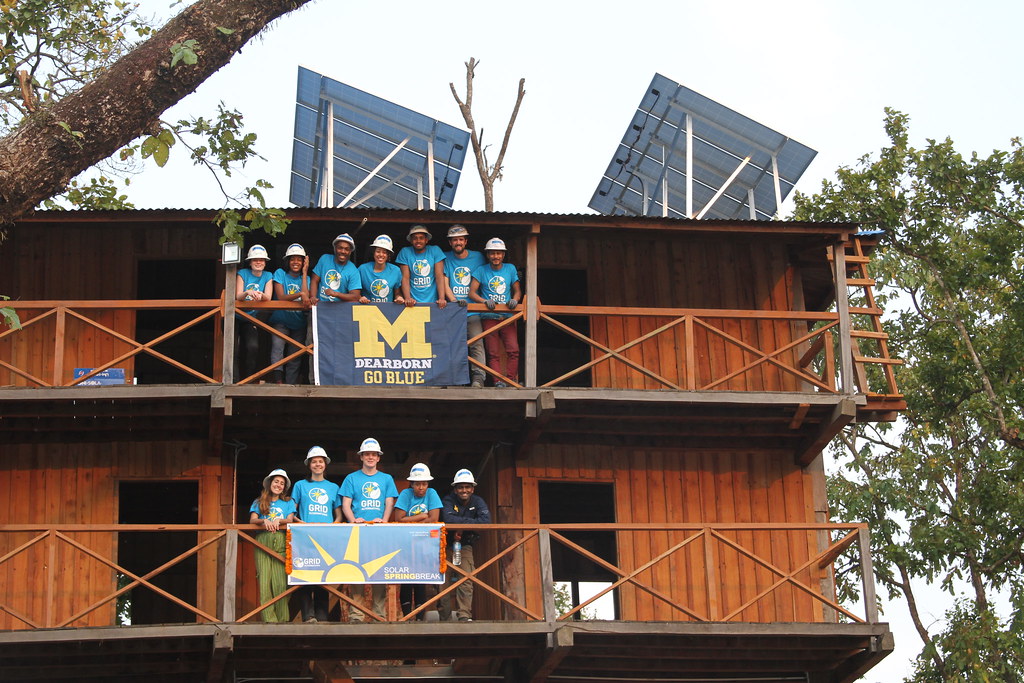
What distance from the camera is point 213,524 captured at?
60.7ft

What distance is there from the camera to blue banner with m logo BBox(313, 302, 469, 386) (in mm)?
18625

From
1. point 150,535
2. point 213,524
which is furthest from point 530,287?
point 150,535

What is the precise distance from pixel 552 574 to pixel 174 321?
7442mm

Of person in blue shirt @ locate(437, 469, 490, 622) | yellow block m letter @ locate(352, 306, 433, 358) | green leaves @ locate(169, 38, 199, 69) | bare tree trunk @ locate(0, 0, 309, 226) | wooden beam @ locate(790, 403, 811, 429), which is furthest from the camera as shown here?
wooden beam @ locate(790, 403, 811, 429)

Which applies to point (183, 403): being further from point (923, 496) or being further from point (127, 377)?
point (923, 496)

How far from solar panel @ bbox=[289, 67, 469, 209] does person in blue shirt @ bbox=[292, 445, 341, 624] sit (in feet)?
24.9

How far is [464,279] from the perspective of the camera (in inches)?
765

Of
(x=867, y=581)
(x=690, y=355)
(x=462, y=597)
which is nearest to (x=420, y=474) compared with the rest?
(x=462, y=597)

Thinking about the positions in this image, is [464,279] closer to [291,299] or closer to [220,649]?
[291,299]

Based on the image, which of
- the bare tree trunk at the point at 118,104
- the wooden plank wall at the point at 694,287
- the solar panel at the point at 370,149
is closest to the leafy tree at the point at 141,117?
the bare tree trunk at the point at 118,104

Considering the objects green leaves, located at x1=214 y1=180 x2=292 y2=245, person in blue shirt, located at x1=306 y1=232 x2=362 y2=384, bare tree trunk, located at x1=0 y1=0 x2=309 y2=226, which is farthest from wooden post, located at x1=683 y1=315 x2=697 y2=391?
bare tree trunk, located at x1=0 y1=0 x2=309 y2=226

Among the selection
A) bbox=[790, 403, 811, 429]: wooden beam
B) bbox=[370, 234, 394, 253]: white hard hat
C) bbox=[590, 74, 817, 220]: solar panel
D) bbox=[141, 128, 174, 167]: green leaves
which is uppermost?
bbox=[590, 74, 817, 220]: solar panel

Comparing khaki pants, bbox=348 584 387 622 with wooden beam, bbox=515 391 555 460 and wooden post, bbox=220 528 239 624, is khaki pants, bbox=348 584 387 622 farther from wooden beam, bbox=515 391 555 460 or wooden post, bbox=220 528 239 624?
wooden beam, bbox=515 391 555 460

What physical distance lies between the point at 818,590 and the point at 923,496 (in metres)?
9.86
